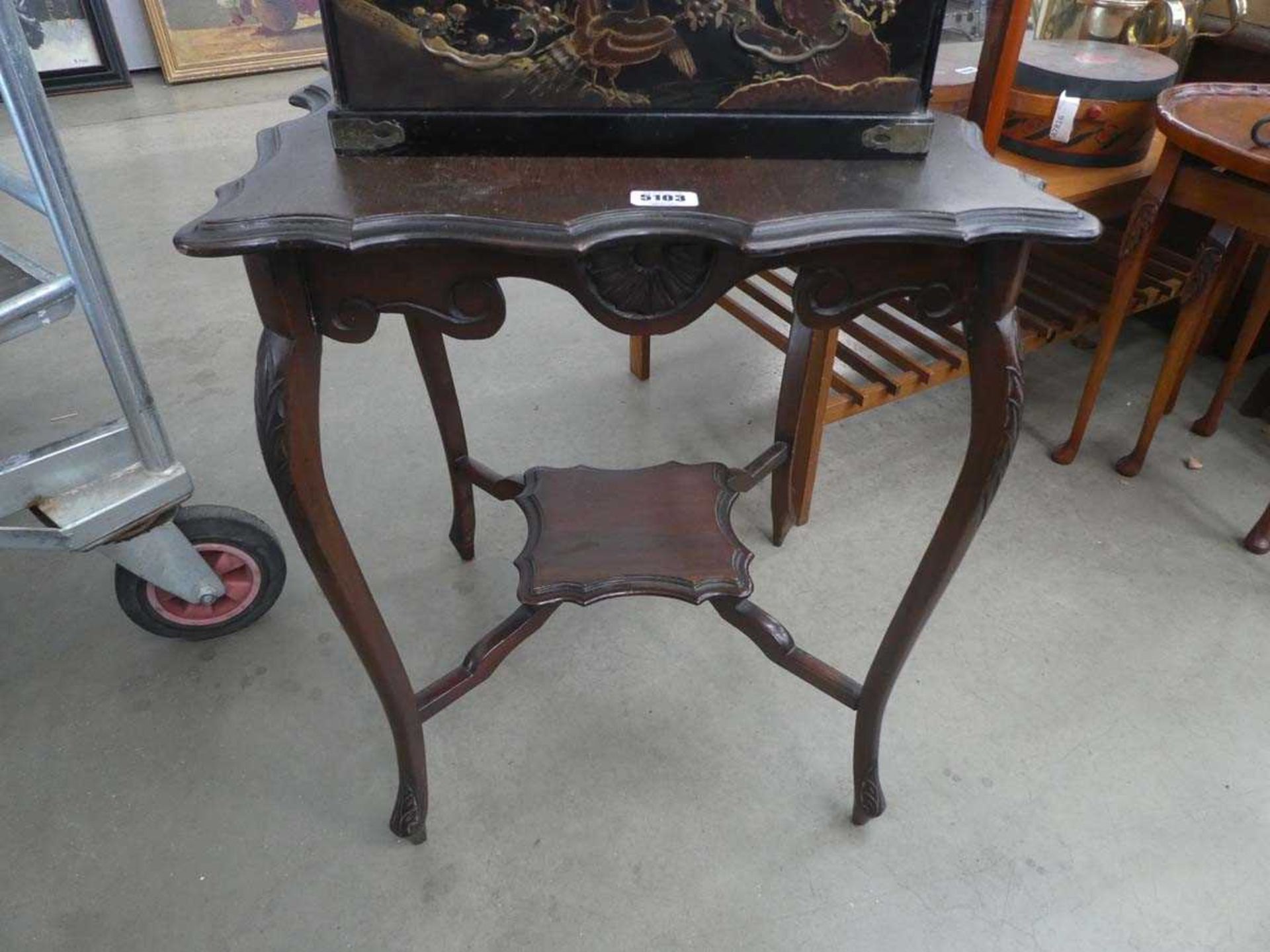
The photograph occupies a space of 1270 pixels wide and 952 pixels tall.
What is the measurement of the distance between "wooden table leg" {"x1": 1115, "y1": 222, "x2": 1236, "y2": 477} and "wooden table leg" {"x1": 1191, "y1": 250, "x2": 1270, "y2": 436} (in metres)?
0.07

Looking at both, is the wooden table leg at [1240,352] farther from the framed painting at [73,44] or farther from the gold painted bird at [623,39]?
the framed painting at [73,44]

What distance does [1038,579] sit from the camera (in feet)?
5.05

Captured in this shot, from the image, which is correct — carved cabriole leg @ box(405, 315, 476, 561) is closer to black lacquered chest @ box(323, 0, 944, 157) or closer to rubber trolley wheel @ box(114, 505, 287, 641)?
rubber trolley wheel @ box(114, 505, 287, 641)

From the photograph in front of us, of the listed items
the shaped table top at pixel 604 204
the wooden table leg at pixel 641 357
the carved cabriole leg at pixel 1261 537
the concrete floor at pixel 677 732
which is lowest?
the concrete floor at pixel 677 732

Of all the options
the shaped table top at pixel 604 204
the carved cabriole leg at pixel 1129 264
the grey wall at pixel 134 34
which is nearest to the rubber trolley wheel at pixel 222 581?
the shaped table top at pixel 604 204

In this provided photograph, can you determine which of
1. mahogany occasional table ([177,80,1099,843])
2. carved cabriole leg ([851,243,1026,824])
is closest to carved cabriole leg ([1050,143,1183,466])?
mahogany occasional table ([177,80,1099,843])

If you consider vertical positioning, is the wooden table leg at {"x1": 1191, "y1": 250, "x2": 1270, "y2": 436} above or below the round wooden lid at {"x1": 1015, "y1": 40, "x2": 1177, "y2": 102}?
below

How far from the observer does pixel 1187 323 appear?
→ 162cm

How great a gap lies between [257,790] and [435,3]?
3.32 ft

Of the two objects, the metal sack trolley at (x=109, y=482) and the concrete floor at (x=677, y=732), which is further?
the concrete floor at (x=677, y=732)

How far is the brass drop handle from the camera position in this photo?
1.82 metres

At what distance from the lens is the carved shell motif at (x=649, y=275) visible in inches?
28.4

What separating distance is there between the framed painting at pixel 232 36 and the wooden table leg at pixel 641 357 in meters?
2.56

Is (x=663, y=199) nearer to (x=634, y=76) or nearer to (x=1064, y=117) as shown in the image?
(x=634, y=76)
